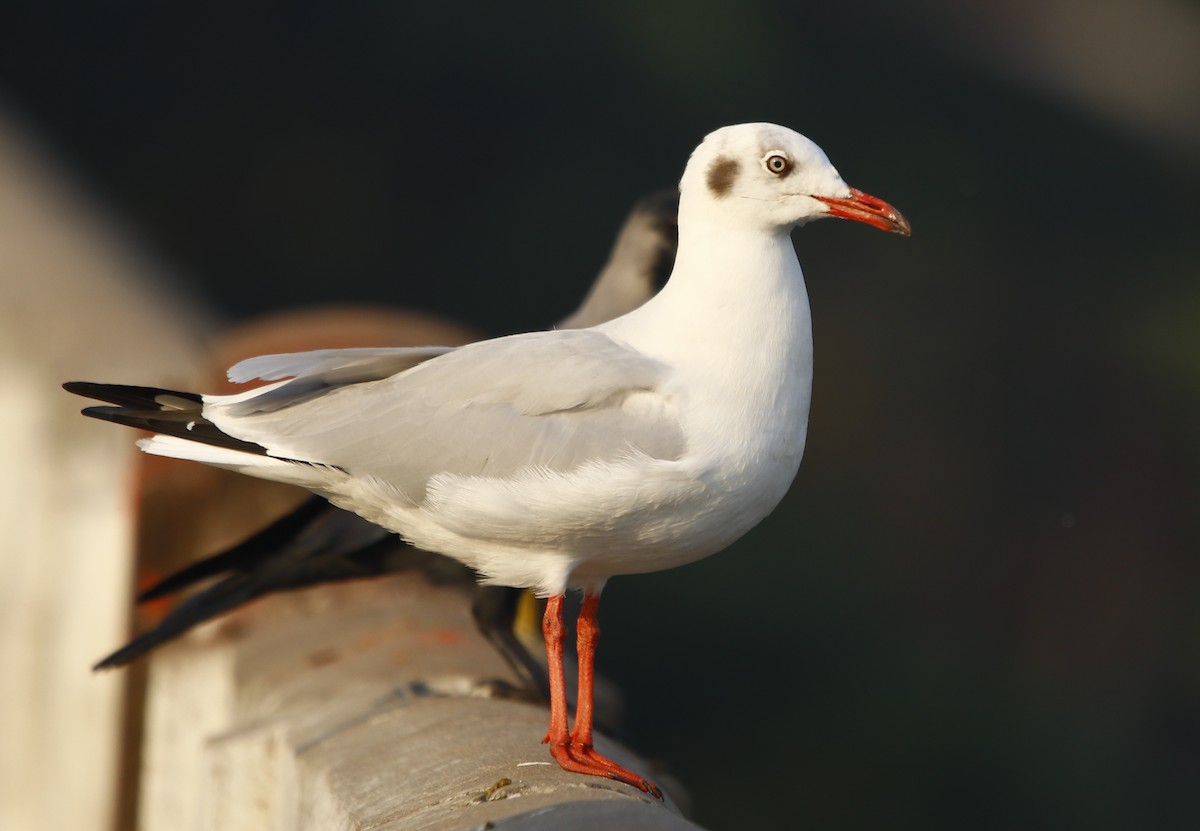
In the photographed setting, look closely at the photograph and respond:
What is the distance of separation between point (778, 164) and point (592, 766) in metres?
0.78

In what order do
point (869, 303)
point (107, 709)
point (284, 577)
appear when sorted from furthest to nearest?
point (869, 303)
point (107, 709)
point (284, 577)

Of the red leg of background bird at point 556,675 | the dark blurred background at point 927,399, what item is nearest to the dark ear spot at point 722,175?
the red leg of background bird at point 556,675

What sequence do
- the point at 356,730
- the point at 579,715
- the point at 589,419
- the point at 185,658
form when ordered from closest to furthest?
the point at 589,419 < the point at 579,715 < the point at 356,730 < the point at 185,658

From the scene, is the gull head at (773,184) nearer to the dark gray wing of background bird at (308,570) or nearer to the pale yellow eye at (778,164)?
the pale yellow eye at (778,164)

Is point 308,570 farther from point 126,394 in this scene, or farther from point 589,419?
point 589,419

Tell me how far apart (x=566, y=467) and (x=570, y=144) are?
7.69 m

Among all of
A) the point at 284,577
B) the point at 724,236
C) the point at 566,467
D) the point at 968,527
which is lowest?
the point at 968,527

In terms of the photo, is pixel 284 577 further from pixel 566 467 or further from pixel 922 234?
pixel 922 234

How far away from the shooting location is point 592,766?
75.1 inches

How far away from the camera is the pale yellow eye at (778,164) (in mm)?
1951

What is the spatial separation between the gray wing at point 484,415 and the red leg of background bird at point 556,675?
23cm

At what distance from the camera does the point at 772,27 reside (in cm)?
900

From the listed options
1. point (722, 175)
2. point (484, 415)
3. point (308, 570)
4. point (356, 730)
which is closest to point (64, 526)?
point (308, 570)

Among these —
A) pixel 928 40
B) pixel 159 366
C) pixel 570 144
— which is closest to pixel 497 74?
pixel 570 144
